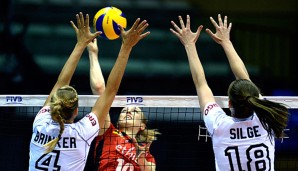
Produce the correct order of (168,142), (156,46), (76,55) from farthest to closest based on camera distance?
(156,46)
(168,142)
(76,55)

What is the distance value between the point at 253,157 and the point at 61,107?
1320mm

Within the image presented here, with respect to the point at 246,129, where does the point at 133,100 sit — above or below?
above

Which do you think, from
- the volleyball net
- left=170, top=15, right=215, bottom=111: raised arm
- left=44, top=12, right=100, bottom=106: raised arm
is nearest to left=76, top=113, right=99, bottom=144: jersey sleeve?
left=44, top=12, right=100, bottom=106: raised arm

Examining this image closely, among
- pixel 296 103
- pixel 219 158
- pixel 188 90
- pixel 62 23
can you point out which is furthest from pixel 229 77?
pixel 219 158

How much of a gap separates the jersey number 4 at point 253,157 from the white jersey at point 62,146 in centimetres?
97

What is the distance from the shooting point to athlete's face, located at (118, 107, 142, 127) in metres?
6.50

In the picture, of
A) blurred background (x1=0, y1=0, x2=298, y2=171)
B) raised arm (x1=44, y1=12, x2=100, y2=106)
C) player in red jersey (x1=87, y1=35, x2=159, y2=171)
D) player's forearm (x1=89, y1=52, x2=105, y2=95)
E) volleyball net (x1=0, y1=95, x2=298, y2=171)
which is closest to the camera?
raised arm (x1=44, y1=12, x2=100, y2=106)

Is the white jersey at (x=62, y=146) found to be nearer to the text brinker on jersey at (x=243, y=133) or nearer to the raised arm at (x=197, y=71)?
the raised arm at (x=197, y=71)

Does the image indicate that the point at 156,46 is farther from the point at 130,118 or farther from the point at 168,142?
the point at 130,118

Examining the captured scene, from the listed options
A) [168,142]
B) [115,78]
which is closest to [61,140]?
[115,78]

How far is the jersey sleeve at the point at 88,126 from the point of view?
460 cm

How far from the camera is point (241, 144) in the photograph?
14.7 ft

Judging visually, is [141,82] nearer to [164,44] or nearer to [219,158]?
[164,44]

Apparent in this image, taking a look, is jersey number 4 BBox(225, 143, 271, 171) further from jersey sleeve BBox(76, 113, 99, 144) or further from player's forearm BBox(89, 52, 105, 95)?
player's forearm BBox(89, 52, 105, 95)
